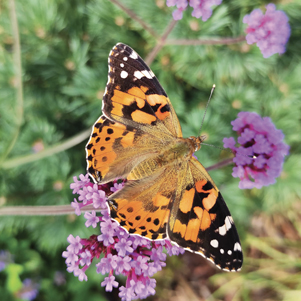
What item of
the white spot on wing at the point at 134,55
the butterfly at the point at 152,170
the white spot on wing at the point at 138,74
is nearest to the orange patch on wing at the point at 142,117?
the butterfly at the point at 152,170

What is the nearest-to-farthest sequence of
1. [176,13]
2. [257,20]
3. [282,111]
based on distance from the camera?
[176,13] < [257,20] < [282,111]

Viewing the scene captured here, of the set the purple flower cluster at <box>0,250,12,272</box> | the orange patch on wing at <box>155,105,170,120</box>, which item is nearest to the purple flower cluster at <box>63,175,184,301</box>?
the orange patch on wing at <box>155,105,170,120</box>

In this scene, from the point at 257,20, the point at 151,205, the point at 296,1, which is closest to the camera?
the point at 151,205

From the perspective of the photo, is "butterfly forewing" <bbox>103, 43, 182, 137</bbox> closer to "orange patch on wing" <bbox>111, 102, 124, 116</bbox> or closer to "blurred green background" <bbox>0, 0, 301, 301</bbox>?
"orange patch on wing" <bbox>111, 102, 124, 116</bbox>

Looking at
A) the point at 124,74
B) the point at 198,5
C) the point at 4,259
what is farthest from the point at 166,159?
the point at 4,259

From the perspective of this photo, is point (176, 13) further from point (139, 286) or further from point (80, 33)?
point (139, 286)

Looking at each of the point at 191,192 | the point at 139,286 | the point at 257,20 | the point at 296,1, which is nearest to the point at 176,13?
the point at 257,20
